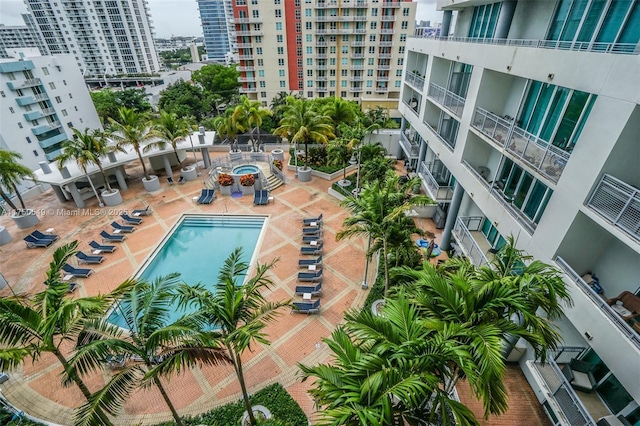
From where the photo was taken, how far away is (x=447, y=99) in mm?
16156

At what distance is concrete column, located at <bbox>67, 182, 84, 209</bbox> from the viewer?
21866mm

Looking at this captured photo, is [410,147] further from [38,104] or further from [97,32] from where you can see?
[97,32]

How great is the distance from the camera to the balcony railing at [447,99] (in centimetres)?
1473

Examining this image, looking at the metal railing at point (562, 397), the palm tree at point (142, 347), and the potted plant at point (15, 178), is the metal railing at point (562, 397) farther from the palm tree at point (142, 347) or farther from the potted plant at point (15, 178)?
the potted plant at point (15, 178)

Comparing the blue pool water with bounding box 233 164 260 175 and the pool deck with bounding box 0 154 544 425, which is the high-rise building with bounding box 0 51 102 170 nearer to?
the pool deck with bounding box 0 154 544 425

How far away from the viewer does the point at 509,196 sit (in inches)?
473

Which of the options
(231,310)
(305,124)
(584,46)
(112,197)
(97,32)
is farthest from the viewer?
(97,32)

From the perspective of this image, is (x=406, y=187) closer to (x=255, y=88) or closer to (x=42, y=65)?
(x=255, y=88)

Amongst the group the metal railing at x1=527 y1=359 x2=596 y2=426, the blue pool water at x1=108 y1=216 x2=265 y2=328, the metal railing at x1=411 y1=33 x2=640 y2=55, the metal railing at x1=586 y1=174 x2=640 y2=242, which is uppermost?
the metal railing at x1=411 y1=33 x2=640 y2=55

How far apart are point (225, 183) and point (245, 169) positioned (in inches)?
106

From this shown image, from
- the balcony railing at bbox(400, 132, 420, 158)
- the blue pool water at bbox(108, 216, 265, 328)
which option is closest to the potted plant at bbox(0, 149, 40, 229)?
the blue pool water at bbox(108, 216, 265, 328)

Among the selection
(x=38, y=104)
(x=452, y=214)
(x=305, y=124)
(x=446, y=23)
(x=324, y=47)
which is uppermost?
(x=446, y=23)

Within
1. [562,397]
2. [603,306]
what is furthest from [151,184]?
[603,306]

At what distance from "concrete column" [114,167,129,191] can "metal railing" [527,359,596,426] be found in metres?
29.1
